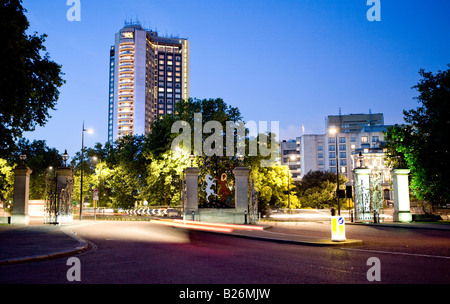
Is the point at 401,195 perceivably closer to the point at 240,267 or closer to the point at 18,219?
the point at 240,267

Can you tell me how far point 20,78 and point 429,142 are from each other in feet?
107

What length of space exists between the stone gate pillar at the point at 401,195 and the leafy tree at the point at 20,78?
A: 2681 centimetres

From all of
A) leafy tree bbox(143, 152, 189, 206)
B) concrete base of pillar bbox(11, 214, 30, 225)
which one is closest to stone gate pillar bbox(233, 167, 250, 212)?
leafy tree bbox(143, 152, 189, 206)

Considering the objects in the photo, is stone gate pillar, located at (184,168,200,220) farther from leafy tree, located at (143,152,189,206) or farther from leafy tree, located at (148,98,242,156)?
leafy tree, located at (148,98,242,156)

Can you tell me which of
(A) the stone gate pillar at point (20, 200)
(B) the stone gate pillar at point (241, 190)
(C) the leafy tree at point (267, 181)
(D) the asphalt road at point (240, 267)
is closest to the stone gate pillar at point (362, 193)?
(C) the leafy tree at point (267, 181)

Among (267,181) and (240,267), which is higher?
(267,181)

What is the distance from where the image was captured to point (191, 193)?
2888cm

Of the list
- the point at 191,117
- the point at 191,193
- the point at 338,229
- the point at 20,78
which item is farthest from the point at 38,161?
the point at 338,229

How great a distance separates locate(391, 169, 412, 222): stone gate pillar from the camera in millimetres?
32625

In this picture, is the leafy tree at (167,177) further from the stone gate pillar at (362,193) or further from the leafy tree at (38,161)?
the leafy tree at (38,161)

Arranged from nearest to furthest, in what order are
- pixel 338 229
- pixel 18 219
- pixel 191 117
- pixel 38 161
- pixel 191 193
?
pixel 338 229
pixel 18 219
pixel 191 193
pixel 191 117
pixel 38 161

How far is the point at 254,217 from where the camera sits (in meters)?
28.6

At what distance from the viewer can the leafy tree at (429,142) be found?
32.9m

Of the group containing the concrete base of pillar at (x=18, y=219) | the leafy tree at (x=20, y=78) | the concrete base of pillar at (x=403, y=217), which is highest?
the leafy tree at (x=20, y=78)
